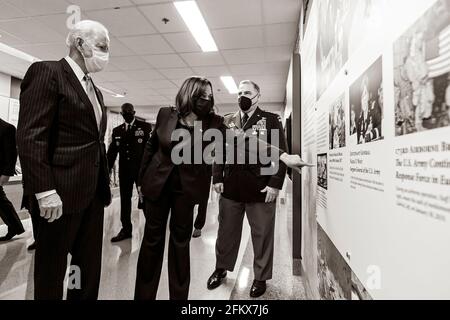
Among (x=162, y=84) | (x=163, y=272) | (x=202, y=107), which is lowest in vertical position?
(x=163, y=272)

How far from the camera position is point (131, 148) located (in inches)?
119

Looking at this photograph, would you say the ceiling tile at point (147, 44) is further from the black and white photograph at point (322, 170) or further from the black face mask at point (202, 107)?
the black and white photograph at point (322, 170)

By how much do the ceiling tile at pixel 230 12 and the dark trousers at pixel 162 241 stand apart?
256 centimetres

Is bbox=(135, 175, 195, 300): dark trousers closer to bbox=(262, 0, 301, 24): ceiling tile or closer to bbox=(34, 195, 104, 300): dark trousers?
bbox=(34, 195, 104, 300): dark trousers

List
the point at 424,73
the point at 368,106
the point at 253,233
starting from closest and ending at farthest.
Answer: the point at 424,73
the point at 368,106
the point at 253,233

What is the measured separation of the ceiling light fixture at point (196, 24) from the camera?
10.2ft

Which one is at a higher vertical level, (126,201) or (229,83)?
(229,83)

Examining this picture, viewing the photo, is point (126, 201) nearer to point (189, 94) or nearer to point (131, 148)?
point (131, 148)

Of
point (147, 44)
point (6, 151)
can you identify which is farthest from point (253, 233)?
point (147, 44)

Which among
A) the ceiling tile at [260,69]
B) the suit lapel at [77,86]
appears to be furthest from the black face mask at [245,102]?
the ceiling tile at [260,69]

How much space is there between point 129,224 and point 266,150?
193 cm

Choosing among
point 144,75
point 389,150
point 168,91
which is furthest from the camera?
point 168,91

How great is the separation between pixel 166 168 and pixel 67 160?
0.46 m
